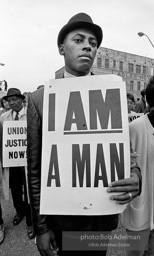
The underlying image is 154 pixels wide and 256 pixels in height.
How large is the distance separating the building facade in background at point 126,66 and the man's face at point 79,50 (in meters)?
31.7

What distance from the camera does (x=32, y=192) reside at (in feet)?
3.53

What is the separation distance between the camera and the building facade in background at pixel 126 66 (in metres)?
32.8

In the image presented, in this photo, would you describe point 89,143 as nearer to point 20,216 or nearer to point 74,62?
point 74,62

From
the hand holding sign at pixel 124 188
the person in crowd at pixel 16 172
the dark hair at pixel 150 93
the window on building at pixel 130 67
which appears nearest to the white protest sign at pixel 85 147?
the hand holding sign at pixel 124 188

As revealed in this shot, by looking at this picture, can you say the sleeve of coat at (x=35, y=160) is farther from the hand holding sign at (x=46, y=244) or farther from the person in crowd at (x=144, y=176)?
the person in crowd at (x=144, y=176)

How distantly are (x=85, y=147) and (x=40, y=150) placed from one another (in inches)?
11.3

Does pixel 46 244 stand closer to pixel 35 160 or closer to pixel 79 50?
pixel 35 160

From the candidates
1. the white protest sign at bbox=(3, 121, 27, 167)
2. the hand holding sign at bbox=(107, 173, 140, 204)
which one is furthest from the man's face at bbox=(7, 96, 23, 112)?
the hand holding sign at bbox=(107, 173, 140, 204)

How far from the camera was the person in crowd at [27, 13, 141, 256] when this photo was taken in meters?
1.05

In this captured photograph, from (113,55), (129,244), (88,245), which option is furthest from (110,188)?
(113,55)

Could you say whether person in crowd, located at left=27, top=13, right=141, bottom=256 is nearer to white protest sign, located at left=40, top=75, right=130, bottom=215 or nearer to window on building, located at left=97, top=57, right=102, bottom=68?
white protest sign, located at left=40, top=75, right=130, bottom=215

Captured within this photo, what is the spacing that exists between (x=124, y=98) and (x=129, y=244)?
150 centimetres

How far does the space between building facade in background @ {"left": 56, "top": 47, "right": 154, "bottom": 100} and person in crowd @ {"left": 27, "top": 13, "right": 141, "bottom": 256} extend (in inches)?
1249

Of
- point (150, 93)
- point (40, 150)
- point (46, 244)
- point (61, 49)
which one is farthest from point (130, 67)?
point (46, 244)
